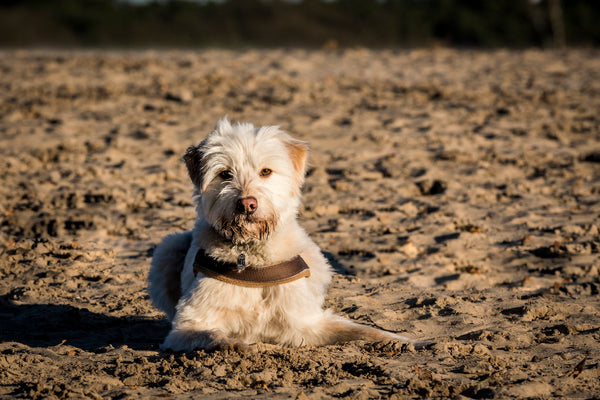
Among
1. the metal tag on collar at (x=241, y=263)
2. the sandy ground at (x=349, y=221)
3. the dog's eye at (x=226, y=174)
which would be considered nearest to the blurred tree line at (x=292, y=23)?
the sandy ground at (x=349, y=221)

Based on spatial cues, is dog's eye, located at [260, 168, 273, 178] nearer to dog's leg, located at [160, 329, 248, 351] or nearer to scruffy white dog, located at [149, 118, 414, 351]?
scruffy white dog, located at [149, 118, 414, 351]

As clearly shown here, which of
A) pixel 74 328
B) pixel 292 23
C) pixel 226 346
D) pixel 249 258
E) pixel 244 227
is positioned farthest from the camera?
pixel 292 23

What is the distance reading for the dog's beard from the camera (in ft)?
15.4

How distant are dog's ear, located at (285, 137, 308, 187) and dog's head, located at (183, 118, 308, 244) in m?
0.06

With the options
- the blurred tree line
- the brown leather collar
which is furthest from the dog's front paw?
the blurred tree line

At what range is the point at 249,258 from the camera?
4.93 metres

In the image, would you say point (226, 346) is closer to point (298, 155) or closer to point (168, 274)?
point (168, 274)

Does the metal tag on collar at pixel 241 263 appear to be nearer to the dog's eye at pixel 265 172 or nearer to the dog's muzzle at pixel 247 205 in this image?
the dog's muzzle at pixel 247 205

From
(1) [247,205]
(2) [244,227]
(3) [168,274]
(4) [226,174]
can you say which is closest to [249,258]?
(2) [244,227]

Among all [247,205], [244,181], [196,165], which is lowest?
[247,205]

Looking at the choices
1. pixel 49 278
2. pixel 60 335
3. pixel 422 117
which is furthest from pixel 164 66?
pixel 60 335

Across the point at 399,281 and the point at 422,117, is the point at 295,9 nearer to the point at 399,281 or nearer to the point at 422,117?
the point at 422,117

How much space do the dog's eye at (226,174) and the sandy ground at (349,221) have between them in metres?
1.22

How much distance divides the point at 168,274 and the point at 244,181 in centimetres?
144
